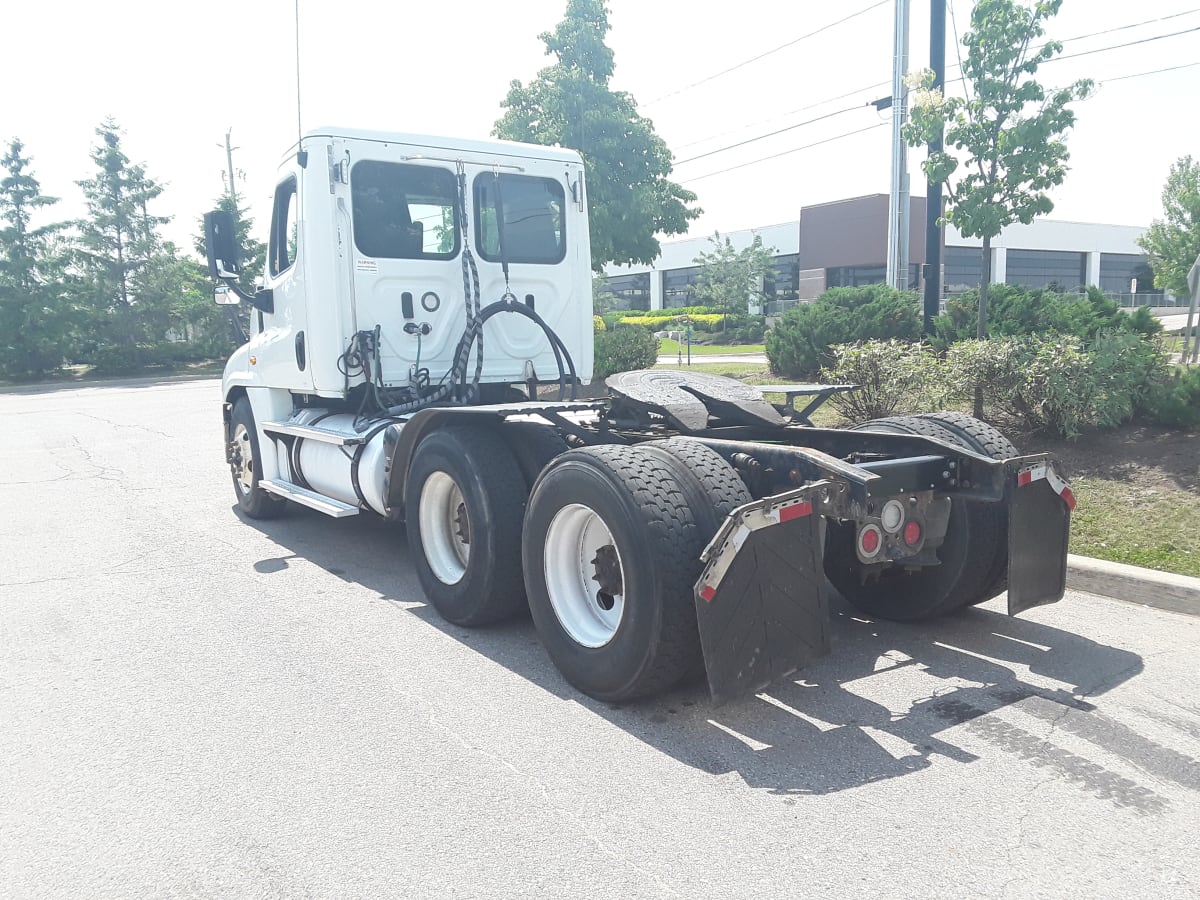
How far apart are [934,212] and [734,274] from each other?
4227 cm

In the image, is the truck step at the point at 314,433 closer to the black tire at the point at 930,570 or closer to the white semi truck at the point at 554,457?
the white semi truck at the point at 554,457

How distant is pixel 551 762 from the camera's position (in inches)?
146

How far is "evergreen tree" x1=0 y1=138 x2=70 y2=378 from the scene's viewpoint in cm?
3625

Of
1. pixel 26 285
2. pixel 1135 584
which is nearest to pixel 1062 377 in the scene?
pixel 1135 584

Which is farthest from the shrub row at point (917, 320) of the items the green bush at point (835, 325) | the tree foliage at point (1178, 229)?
the tree foliage at point (1178, 229)

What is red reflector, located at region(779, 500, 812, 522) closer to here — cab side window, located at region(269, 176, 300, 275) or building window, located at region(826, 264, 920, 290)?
cab side window, located at region(269, 176, 300, 275)

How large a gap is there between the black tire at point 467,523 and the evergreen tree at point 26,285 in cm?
3712

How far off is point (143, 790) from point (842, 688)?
295cm

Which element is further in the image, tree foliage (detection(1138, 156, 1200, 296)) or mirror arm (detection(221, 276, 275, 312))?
tree foliage (detection(1138, 156, 1200, 296))

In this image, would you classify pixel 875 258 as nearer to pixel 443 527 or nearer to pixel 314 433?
pixel 314 433

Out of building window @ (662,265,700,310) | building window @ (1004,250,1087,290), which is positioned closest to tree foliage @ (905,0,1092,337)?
building window @ (1004,250,1087,290)

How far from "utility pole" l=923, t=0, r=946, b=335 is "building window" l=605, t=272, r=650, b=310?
57942 mm

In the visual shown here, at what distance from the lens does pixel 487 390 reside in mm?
7527

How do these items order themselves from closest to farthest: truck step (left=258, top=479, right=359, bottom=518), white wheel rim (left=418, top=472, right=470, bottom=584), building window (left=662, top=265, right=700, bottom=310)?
white wheel rim (left=418, top=472, right=470, bottom=584) < truck step (left=258, top=479, right=359, bottom=518) < building window (left=662, top=265, right=700, bottom=310)
